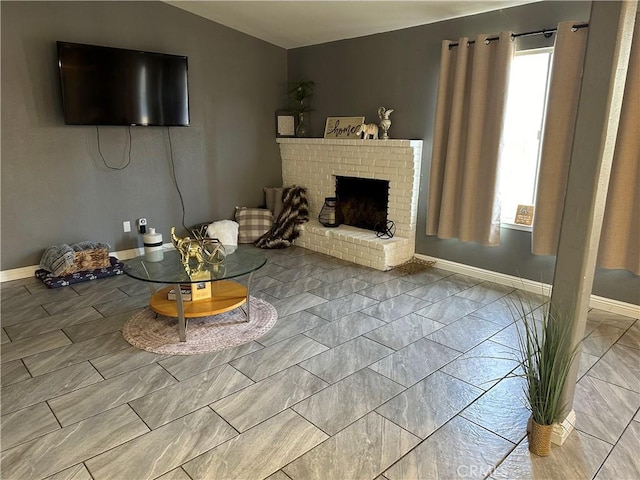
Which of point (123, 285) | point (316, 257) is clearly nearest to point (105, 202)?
point (123, 285)

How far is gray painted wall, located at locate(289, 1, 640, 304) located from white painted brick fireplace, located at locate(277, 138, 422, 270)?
0.49 feet

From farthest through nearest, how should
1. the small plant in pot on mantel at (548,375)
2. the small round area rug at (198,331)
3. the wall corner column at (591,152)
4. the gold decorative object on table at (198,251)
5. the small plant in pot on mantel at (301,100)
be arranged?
the small plant in pot on mantel at (301,100)
the gold decorative object on table at (198,251)
the small round area rug at (198,331)
the small plant in pot on mantel at (548,375)
the wall corner column at (591,152)

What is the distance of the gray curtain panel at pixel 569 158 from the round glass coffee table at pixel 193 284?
2309mm

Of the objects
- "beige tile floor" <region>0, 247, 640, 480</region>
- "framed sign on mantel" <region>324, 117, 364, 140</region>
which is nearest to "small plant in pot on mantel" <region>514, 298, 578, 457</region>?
"beige tile floor" <region>0, 247, 640, 480</region>

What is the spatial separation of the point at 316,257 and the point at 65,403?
2.96 metres

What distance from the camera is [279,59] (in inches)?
216

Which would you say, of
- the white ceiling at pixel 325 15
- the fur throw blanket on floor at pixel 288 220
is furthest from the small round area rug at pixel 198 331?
the white ceiling at pixel 325 15

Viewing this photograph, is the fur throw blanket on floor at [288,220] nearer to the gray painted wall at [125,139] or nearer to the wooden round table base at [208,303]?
the gray painted wall at [125,139]

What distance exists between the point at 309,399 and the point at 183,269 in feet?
4.20

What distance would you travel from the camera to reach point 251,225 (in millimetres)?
5242

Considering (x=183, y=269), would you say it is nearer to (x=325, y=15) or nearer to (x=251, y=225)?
(x=251, y=225)

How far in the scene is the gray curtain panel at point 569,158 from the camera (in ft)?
9.89

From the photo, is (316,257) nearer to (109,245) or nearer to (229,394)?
(109,245)

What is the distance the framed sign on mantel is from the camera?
4.86 metres
